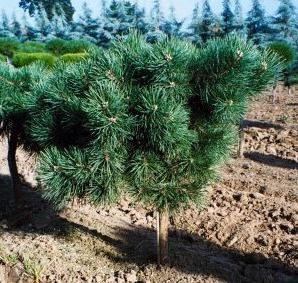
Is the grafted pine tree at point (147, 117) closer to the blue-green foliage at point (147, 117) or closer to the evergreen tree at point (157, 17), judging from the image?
the blue-green foliage at point (147, 117)

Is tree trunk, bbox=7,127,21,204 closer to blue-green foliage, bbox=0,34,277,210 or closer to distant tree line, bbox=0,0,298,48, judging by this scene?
blue-green foliage, bbox=0,34,277,210

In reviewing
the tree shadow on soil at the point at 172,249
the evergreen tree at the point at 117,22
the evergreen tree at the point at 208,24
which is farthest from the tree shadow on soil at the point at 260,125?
the evergreen tree at the point at 117,22

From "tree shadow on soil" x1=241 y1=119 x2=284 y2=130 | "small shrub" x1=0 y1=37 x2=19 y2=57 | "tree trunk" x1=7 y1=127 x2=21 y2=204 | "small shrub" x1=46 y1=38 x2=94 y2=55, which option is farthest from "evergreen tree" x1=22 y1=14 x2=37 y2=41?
"tree trunk" x1=7 y1=127 x2=21 y2=204

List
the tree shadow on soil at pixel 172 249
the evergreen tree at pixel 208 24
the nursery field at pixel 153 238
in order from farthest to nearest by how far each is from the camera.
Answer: the evergreen tree at pixel 208 24 → the tree shadow on soil at pixel 172 249 → the nursery field at pixel 153 238

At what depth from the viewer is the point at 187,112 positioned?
4.15 meters

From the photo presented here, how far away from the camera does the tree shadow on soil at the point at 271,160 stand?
33.6ft

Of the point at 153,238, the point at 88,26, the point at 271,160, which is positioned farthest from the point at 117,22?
the point at 153,238

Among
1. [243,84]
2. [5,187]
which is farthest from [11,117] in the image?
[243,84]

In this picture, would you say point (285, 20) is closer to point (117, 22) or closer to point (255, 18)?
point (255, 18)

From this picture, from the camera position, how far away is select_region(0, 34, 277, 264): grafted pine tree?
152 inches

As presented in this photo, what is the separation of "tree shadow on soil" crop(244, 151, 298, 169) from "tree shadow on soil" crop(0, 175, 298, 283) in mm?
4340

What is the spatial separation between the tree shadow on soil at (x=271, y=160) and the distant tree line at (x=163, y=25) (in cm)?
1788

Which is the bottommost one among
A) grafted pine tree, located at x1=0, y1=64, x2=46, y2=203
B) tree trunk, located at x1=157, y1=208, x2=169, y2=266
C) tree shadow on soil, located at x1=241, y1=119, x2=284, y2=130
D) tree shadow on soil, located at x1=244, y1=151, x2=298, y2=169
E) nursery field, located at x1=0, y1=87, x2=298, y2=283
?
tree shadow on soil, located at x1=241, y1=119, x2=284, y2=130

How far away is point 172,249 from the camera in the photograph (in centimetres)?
572
